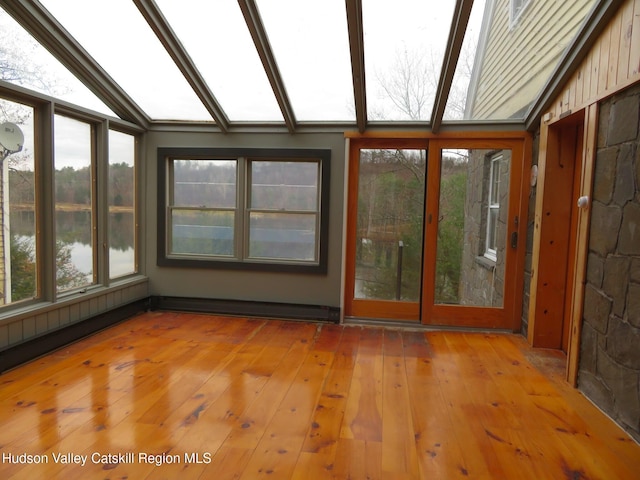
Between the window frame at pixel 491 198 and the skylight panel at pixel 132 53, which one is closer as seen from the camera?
the skylight panel at pixel 132 53

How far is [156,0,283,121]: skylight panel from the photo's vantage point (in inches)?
118

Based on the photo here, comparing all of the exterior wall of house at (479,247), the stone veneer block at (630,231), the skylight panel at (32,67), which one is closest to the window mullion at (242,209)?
the skylight panel at (32,67)

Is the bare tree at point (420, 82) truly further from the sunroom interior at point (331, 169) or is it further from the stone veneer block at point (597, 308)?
the stone veneer block at point (597, 308)

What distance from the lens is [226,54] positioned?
346cm

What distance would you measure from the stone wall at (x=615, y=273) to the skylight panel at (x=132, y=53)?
3.41 m

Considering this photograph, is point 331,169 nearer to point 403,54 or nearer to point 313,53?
point 313,53

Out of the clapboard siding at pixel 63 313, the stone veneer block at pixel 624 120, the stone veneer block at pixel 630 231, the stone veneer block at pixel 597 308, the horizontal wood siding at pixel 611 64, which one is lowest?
the clapboard siding at pixel 63 313

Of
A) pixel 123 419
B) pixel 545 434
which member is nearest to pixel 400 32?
pixel 545 434

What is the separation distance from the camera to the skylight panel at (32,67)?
284 centimetres

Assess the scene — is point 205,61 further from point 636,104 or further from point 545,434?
point 545,434

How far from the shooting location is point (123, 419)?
7.70ft

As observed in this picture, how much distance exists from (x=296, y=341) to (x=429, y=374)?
130 centimetres

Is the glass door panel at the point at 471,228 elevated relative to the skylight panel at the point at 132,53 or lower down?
lower down

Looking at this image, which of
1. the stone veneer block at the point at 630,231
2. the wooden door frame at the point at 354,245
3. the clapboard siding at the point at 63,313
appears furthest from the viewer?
the wooden door frame at the point at 354,245
